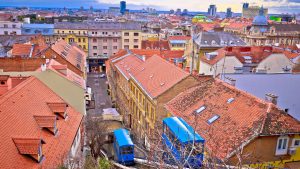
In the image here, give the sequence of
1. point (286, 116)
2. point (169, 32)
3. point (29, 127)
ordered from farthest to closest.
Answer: point (169, 32) < point (286, 116) < point (29, 127)

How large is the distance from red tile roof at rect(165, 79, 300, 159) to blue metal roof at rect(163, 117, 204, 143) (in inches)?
25.0

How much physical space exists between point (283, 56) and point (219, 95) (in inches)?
1047

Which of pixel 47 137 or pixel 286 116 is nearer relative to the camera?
pixel 47 137

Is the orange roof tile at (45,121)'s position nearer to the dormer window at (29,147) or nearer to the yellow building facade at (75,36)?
the dormer window at (29,147)

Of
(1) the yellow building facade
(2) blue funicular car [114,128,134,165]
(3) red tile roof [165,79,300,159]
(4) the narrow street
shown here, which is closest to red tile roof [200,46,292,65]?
(3) red tile roof [165,79,300,159]

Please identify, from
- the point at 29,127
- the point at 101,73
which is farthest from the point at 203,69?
the point at 101,73

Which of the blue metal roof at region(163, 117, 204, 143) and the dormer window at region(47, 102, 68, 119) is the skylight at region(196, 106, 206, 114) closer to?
the blue metal roof at region(163, 117, 204, 143)

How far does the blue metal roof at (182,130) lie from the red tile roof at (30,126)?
7.15 m

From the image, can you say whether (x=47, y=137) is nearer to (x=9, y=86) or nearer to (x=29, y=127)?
(x=29, y=127)

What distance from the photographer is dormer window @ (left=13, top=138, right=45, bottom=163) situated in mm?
16531

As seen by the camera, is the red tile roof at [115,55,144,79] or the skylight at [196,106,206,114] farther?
the red tile roof at [115,55,144,79]

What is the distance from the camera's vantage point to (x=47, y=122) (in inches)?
803

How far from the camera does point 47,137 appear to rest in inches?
786

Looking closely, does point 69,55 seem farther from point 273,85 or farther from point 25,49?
point 273,85
